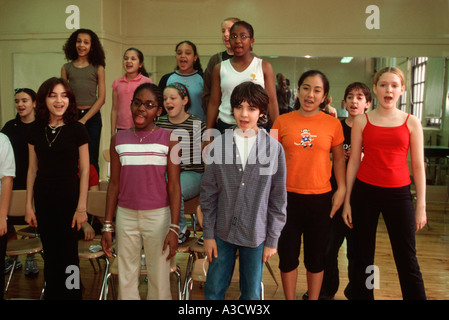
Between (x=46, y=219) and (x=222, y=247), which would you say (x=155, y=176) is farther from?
(x=46, y=219)

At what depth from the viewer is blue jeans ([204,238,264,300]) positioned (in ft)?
6.62

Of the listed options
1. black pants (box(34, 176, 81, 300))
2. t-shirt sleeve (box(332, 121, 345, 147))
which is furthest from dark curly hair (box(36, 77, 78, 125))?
t-shirt sleeve (box(332, 121, 345, 147))

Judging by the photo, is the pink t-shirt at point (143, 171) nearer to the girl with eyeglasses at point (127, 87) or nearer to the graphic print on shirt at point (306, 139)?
the graphic print on shirt at point (306, 139)

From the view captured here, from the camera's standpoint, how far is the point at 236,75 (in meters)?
2.68

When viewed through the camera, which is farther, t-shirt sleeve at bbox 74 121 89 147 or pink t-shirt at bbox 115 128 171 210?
t-shirt sleeve at bbox 74 121 89 147

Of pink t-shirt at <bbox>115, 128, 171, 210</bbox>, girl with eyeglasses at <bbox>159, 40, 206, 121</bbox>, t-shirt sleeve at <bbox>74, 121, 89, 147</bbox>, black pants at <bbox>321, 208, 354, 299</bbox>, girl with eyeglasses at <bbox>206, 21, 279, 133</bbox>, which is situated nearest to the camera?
pink t-shirt at <bbox>115, 128, 171, 210</bbox>

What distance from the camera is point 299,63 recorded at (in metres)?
6.62

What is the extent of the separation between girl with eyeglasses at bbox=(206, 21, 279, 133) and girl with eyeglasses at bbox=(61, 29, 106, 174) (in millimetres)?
1378

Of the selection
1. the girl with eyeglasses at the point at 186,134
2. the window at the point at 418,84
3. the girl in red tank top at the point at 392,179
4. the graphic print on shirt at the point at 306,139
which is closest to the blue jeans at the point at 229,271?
the graphic print on shirt at the point at 306,139

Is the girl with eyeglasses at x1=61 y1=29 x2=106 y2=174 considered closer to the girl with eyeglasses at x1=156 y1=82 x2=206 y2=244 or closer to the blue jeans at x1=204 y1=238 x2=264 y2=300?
the girl with eyeglasses at x1=156 y1=82 x2=206 y2=244

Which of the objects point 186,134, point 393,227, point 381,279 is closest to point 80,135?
point 186,134

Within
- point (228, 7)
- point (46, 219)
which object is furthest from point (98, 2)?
point (46, 219)

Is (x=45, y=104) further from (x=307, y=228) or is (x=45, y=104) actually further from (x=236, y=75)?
(x=307, y=228)
